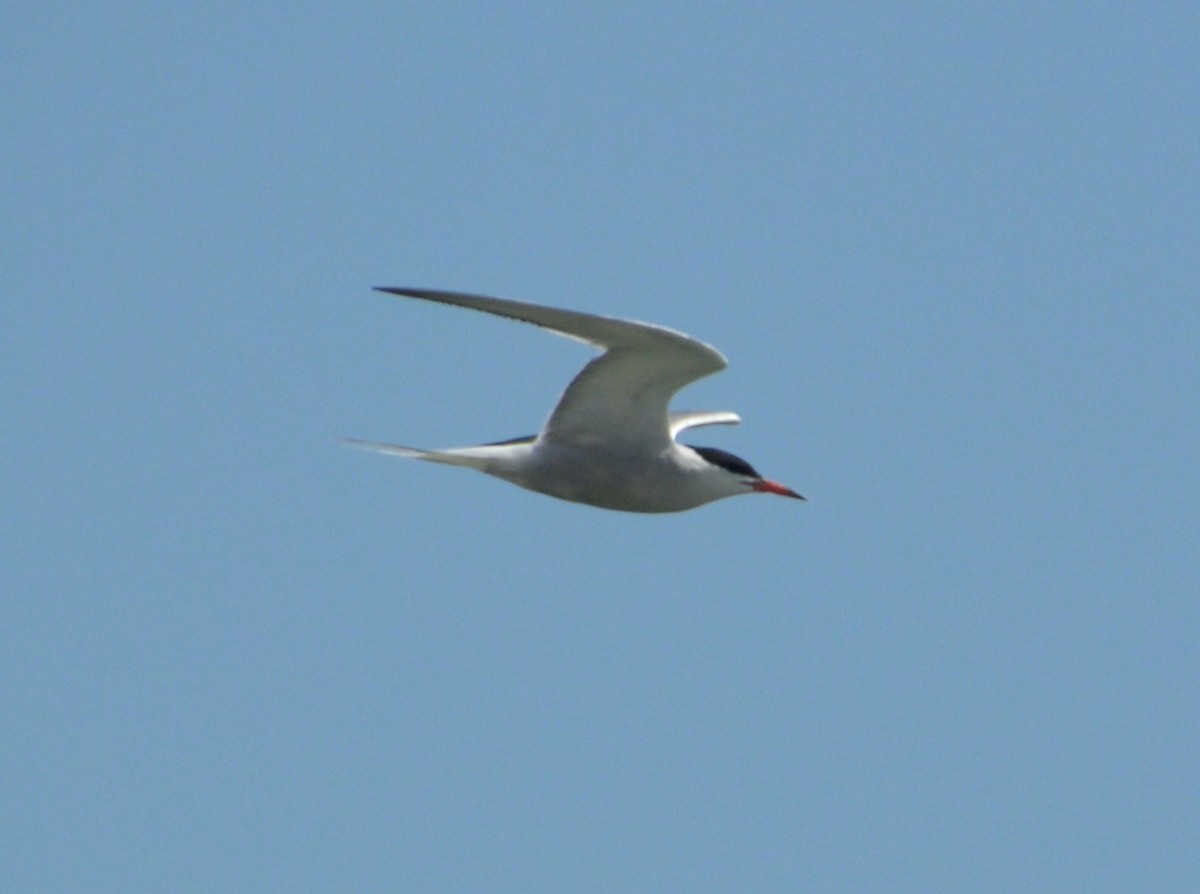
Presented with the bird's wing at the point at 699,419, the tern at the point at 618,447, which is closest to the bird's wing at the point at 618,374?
the tern at the point at 618,447

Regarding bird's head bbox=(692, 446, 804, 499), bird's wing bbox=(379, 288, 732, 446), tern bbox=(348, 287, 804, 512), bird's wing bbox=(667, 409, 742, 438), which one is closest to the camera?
bird's wing bbox=(379, 288, 732, 446)

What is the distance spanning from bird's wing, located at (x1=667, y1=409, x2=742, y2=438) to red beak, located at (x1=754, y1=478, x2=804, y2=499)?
2.95 feet

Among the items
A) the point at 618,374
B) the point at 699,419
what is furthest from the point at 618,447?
the point at 699,419

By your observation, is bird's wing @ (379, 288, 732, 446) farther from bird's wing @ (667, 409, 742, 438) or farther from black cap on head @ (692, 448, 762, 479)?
bird's wing @ (667, 409, 742, 438)

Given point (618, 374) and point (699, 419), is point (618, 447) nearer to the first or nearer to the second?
point (618, 374)

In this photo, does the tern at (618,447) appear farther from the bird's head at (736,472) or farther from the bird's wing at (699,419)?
the bird's wing at (699,419)

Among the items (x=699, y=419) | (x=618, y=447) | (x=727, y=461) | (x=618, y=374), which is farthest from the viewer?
(x=699, y=419)

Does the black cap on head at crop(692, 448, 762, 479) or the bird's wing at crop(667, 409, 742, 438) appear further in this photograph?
the bird's wing at crop(667, 409, 742, 438)

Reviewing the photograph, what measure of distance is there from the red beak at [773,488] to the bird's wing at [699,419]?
0.90 m

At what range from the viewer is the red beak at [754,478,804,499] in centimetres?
1097

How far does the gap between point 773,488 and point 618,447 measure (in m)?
1.61

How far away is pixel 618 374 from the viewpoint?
30.6ft

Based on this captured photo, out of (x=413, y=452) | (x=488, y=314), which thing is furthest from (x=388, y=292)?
(x=413, y=452)

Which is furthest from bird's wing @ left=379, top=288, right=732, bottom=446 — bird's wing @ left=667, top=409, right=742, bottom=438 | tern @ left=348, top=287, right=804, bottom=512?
bird's wing @ left=667, top=409, right=742, bottom=438
